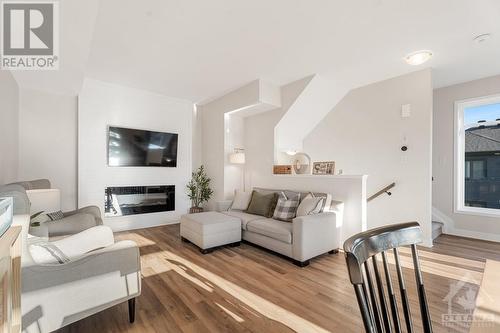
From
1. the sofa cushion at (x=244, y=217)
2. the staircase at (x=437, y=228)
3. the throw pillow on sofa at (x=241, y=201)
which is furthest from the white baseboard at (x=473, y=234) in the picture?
the throw pillow on sofa at (x=241, y=201)

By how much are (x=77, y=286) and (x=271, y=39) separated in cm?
295

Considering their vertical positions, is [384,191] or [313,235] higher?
[384,191]

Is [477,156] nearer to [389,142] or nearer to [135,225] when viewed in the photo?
[389,142]

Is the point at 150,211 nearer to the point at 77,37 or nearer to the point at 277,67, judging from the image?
the point at 77,37

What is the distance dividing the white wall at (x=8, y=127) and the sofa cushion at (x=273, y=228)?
3.18 metres

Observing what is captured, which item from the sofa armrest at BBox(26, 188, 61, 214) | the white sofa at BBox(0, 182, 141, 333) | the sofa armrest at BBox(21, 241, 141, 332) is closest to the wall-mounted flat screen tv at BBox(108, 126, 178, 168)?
the sofa armrest at BBox(26, 188, 61, 214)

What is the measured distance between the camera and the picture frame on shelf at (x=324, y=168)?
364 cm

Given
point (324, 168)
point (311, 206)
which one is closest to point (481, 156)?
point (324, 168)

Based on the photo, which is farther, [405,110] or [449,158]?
[449,158]

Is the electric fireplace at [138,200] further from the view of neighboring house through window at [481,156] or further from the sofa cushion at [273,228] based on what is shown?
the view of neighboring house through window at [481,156]

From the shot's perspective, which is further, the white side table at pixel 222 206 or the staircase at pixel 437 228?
the white side table at pixel 222 206

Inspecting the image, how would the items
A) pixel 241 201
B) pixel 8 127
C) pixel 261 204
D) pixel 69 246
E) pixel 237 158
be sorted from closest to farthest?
1. pixel 69 246
2. pixel 8 127
3. pixel 261 204
4. pixel 241 201
5. pixel 237 158

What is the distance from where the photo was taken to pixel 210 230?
3213 mm

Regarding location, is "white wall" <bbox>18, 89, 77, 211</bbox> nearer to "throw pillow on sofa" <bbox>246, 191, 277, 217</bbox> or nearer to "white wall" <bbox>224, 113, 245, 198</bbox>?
"white wall" <bbox>224, 113, 245, 198</bbox>
